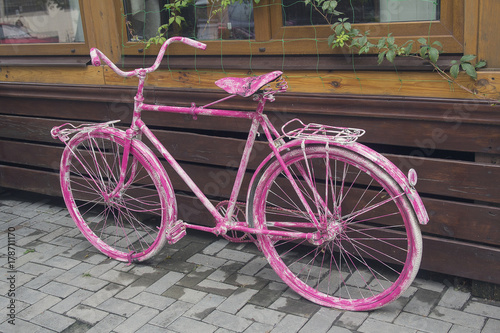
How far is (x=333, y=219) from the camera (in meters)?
3.41

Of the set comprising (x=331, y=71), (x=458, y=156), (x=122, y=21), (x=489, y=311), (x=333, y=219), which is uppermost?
(x=122, y=21)

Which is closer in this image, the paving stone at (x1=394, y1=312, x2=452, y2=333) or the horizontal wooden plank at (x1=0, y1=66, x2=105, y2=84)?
the paving stone at (x1=394, y1=312, x2=452, y2=333)

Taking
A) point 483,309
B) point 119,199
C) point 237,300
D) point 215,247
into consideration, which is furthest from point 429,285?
point 119,199

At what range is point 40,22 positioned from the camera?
524 centimetres

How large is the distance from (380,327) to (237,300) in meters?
0.88

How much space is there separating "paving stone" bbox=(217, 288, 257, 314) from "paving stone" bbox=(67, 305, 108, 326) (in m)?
0.71

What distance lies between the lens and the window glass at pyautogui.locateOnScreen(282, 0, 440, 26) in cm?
337

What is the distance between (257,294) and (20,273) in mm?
1747

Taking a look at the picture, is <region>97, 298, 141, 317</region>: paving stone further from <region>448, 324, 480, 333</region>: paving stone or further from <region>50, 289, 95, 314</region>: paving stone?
<region>448, 324, 480, 333</region>: paving stone

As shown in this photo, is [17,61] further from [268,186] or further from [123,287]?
[268,186]

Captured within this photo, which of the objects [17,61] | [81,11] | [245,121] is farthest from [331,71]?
[17,61]

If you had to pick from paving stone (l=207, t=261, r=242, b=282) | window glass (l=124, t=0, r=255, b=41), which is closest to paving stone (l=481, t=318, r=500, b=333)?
paving stone (l=207, t=261, r=242, b=282)

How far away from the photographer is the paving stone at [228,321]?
11.0 feet

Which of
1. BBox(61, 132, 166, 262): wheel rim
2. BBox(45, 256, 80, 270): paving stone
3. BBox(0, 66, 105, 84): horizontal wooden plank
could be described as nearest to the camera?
BBox(61, 132, 166, 262): wheel rim
